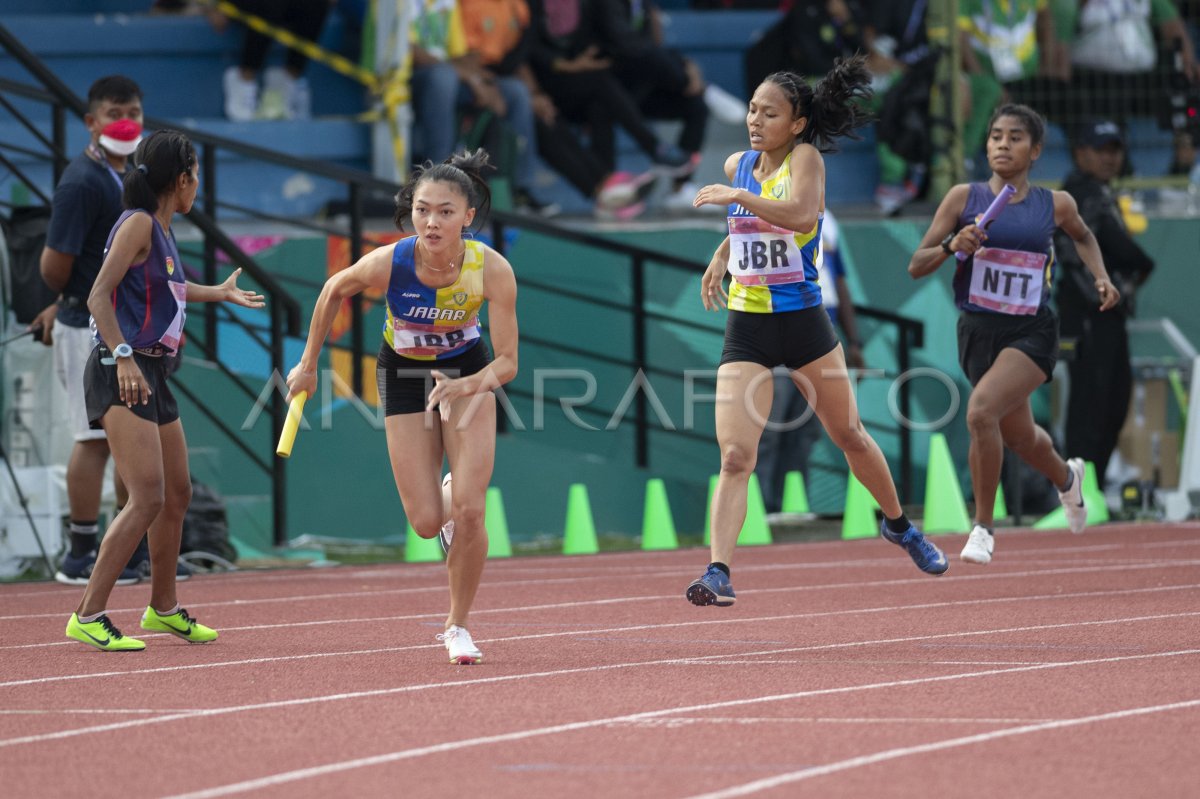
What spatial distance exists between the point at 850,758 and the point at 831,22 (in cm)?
1169

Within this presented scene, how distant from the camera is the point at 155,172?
25.5ft

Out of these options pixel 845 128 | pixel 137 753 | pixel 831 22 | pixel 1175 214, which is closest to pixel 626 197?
pixel 831 22

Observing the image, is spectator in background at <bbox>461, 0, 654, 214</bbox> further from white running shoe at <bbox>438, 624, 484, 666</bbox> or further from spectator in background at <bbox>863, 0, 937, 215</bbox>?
white running shoe at <bbox>438, 624, 484, 666</bbox>

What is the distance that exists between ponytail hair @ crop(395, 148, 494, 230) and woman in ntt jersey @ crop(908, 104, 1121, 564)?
2.99 m

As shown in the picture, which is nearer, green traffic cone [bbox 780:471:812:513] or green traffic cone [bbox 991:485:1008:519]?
green traffic cone [bbox 780:471:812:513]

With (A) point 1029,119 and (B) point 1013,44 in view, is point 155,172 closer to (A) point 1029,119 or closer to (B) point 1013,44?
(A) point 1029,119

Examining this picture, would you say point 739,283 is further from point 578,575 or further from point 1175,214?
point 1175,214

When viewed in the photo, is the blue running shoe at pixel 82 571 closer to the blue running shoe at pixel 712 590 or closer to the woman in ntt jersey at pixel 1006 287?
the blue running shoe at pixel 712 590

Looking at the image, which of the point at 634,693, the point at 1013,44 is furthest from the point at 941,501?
the point at 634,693

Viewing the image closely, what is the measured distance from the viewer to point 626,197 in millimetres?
15805

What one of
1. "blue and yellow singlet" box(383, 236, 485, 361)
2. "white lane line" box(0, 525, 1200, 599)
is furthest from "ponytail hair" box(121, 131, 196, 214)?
"white lane line" box(0, 525, 1200, 599)

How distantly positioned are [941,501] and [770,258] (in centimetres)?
597

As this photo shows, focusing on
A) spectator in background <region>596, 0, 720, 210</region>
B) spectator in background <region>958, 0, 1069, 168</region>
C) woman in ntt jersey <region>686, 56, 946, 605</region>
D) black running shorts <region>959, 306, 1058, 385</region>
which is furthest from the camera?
spectator in background <region>958, 0, 1069, 168</region>

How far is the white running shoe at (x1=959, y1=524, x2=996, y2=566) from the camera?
382 inches
